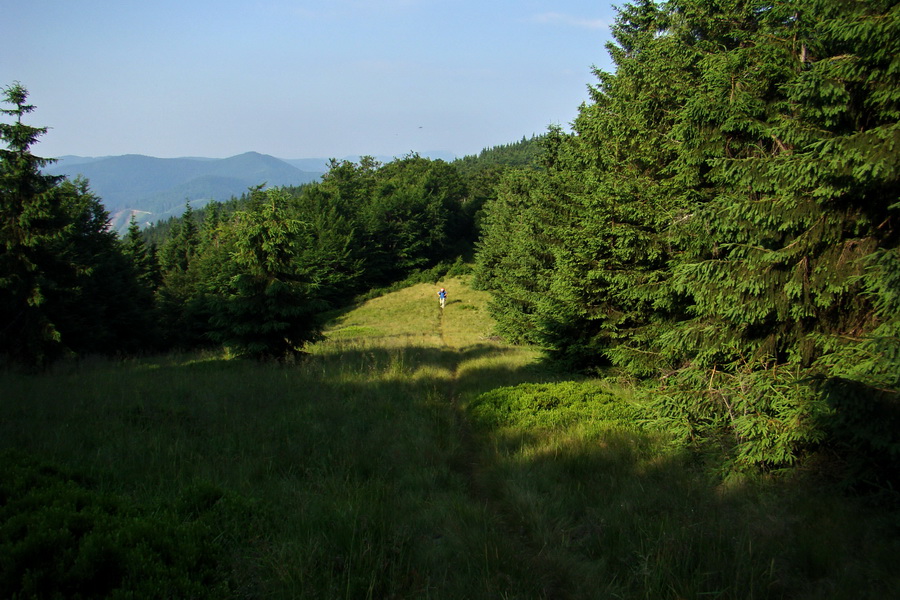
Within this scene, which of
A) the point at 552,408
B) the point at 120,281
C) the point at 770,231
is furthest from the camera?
the point at 120,281

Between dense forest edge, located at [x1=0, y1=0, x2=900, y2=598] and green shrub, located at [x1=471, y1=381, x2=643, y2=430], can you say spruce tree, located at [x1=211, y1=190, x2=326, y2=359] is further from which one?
green shrub, located at [x1=471, y1=381, x2=643, y2=430]

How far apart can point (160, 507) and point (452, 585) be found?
2742 millimetres

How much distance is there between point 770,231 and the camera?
A: 5.67 metres

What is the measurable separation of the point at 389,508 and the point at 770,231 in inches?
228

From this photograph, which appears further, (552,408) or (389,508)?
(552,408)

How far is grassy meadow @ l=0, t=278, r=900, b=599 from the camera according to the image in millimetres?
3273

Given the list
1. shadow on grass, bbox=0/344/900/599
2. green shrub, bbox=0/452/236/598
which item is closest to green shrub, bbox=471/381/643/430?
shadow on grass, bbox=0/344/900/599

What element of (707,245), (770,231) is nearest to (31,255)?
(707,245)

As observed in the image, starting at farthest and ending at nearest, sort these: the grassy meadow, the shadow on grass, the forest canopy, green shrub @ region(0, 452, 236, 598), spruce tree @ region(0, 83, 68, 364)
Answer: spruce tree @ region(0, 83, 68, 364), the forest canopy, the shadow on grass, the grassy meadow, green shrub @ region(0, 452, 236, 598)

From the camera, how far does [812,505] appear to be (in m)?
4.48

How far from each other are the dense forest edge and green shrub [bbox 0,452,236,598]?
8 cm

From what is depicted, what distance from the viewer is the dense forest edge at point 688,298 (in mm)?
4234

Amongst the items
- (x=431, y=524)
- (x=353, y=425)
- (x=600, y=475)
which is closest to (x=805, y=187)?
(x=600, y=475)

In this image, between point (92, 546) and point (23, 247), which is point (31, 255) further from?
point (92, 546)
